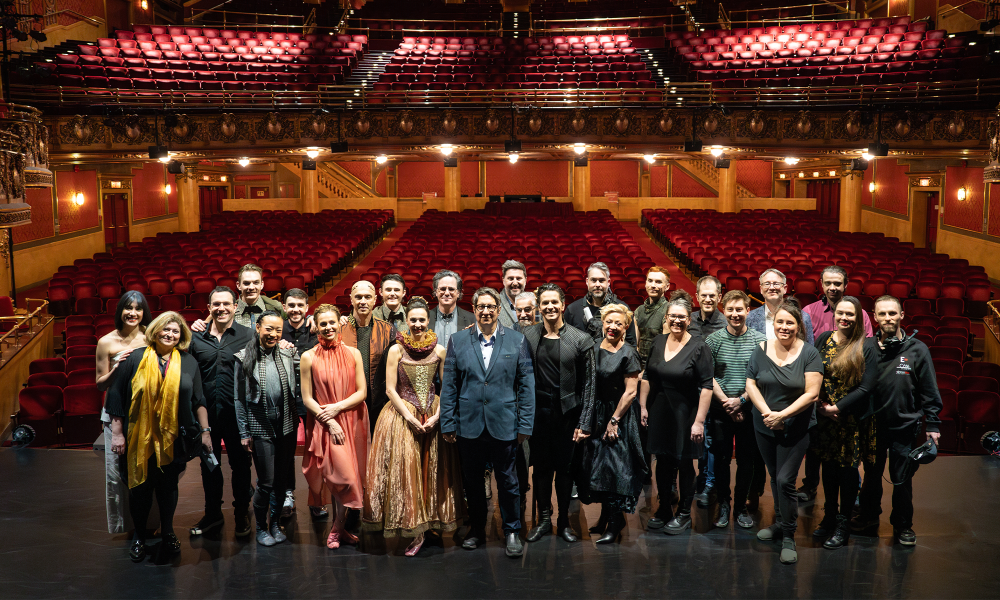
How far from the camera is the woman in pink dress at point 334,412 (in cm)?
371

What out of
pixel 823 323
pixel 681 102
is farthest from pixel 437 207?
pixel 823 323

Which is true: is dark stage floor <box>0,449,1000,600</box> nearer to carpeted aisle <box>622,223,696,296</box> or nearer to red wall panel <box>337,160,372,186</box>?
carpeted aisle <box>622,223,696,296</box>

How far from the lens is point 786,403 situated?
145 inches

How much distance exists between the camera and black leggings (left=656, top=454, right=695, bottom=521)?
3969mm

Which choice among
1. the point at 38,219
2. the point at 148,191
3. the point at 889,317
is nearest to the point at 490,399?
the point at 889,317

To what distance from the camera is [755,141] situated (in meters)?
14.0

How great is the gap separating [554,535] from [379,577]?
3.30ft

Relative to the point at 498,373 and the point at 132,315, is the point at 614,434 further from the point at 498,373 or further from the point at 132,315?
the point at 132,315

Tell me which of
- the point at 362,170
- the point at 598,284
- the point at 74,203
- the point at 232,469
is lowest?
the point at 232,469

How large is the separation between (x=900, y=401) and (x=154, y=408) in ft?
12.5

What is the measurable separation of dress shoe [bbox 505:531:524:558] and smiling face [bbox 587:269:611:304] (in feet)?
5.66

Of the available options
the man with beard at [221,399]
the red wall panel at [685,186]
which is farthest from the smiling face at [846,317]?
the red wall panel at [685,186]

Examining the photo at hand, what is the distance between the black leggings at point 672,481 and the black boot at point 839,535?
732mm

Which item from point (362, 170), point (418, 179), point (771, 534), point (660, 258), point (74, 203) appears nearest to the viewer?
point (771, 534)
